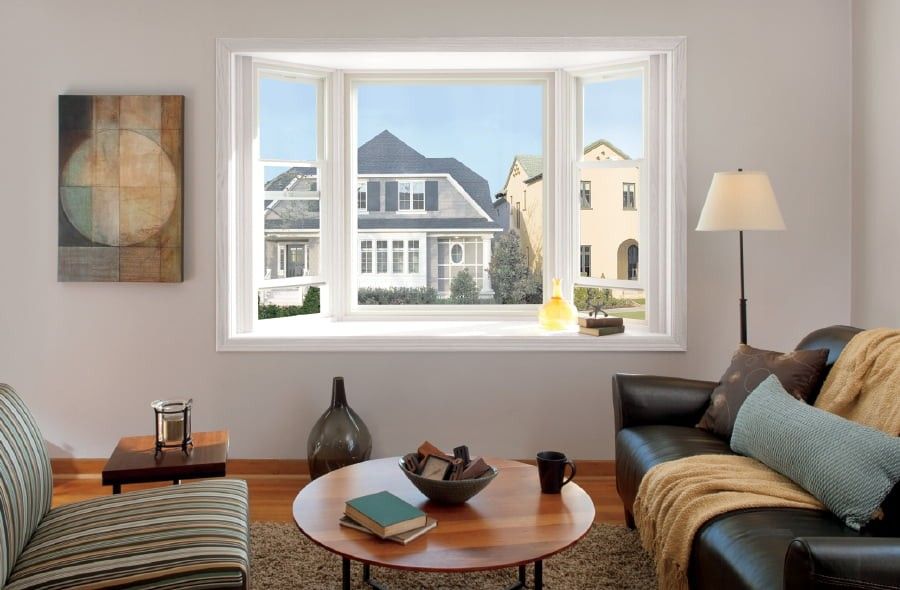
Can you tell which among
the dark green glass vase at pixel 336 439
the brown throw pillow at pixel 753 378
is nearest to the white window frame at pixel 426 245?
the dark green glass vase at pixel 336 439

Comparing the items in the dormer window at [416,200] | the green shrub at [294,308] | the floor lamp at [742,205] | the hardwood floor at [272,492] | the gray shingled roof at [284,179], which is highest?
the gray shingled roof at [284,179]

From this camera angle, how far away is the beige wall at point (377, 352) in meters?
4.02

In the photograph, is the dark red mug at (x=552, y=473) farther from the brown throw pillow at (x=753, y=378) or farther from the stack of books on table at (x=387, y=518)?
the brown throw pillow at (x=753, y=378)

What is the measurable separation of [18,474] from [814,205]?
11.9 ft

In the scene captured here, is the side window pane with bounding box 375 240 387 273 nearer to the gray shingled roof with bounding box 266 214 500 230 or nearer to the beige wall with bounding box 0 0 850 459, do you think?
the gray shingled roof with bounding box 266 214 500 230

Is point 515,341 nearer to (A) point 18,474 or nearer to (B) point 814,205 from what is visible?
(B) point 814,205

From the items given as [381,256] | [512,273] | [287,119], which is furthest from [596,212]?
[287,119]

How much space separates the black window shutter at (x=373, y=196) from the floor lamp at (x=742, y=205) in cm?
191

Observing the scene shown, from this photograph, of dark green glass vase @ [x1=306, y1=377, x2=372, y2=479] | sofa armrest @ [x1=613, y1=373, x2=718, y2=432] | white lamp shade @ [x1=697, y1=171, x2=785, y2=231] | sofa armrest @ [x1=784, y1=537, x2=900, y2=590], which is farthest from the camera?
dark green glass vase @ [x1=306, y1=377, x2=372, y2=479]

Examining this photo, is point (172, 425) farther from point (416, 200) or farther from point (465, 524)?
point (416, 200)

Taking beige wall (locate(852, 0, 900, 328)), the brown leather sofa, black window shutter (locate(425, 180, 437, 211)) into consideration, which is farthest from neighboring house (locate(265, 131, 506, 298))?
beige wall (locate(852, 0, 900, 328))

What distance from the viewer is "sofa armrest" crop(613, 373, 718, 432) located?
Result: 3.29 metres

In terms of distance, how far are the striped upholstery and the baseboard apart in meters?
1.70

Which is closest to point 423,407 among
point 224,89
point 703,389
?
point 703,389
